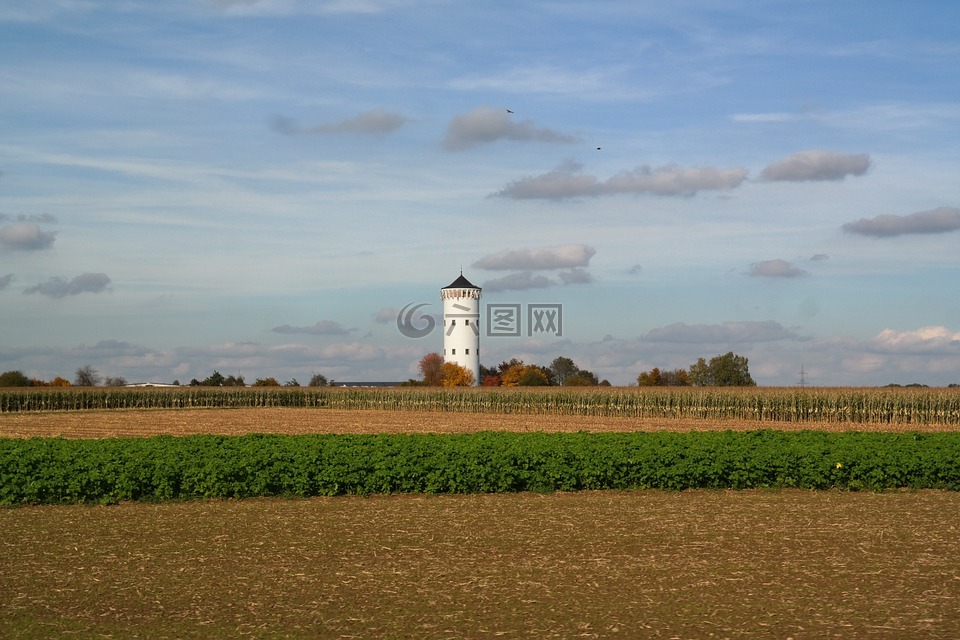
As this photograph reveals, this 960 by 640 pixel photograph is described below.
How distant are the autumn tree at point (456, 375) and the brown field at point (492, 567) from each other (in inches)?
2963

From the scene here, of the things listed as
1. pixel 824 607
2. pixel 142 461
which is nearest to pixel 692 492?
pixel 824 607

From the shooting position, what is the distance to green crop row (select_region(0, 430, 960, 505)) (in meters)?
19.0

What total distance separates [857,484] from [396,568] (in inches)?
488

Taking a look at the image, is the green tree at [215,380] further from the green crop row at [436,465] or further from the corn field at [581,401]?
the green crop row at [436,465]

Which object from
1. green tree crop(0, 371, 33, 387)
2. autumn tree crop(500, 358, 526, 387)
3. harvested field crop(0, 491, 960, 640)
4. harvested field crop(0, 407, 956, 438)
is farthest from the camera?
autumn tree crop(500, 358, 526, 387)

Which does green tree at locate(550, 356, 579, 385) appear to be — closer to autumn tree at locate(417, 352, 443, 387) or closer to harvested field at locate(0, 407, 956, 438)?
autumn tree at locate(417, 352, 443, 387)

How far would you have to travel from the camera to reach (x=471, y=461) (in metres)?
19.8

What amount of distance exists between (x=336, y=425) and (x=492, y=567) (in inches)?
1407

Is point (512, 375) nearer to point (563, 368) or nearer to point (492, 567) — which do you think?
point (563, 368)

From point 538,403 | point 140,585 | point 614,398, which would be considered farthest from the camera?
point 538,403

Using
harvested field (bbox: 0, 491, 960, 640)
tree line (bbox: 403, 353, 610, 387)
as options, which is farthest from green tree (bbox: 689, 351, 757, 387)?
harvested field (bbox: 0, 491, 960, 640)

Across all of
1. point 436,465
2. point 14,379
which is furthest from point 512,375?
point 436,465

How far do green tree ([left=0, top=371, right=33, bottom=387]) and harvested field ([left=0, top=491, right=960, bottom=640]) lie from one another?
73.7m

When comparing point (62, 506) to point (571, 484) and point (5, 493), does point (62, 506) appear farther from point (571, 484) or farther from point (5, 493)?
point (571, 484)
